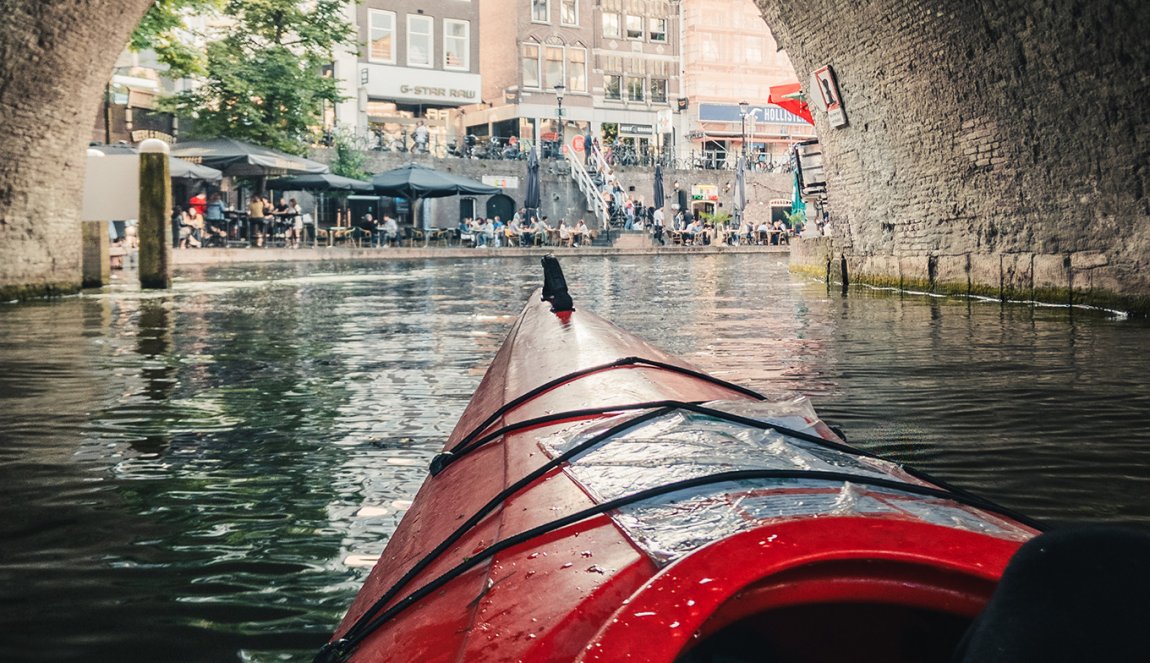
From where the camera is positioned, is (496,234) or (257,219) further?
(496,234)

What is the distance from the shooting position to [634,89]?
1725 inches

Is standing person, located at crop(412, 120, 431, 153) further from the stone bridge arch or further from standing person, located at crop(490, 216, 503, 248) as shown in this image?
the stone bridge arch

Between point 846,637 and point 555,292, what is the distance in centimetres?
266

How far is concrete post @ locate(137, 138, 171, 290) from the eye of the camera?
12719 millimetres

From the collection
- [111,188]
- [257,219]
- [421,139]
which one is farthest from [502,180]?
[111,188]

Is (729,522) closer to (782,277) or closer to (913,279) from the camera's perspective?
(913,279)

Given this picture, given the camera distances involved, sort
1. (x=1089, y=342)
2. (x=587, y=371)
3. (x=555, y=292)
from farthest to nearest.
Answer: (x=1089, y=342), (x=555, y=292), (x=587, y=371)

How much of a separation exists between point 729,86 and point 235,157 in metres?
30.3

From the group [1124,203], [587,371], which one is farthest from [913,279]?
[587,371]

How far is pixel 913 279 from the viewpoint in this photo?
484 inches

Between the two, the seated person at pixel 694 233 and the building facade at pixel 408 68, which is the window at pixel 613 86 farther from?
the seated person at pixel 694 233

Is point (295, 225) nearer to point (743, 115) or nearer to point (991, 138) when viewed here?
point (991, 138)

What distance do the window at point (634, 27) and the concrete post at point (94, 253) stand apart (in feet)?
108

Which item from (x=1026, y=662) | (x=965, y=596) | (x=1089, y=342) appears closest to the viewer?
(x=1026, y=662)
